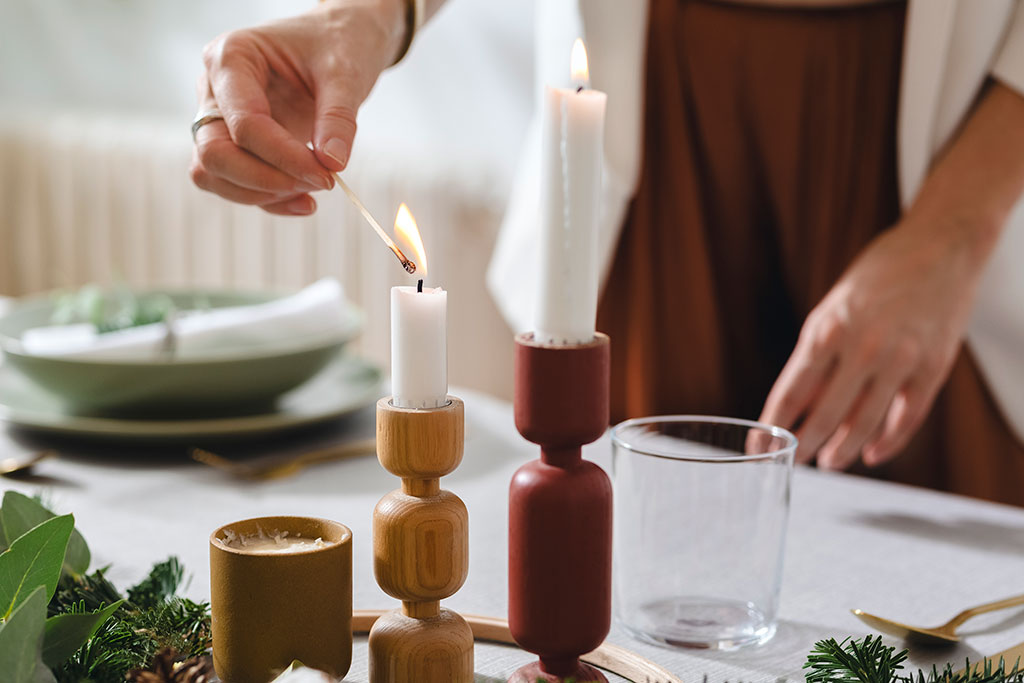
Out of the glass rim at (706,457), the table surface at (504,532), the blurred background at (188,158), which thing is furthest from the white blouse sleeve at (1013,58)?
the blurred background at (188,158)

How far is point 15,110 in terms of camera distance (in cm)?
283

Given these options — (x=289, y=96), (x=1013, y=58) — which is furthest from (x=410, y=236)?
(x=1013, y=58)

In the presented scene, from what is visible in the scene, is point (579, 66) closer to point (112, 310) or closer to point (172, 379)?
point (172, 379)

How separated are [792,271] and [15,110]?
2.38 meters

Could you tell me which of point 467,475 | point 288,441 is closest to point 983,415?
point 467,475

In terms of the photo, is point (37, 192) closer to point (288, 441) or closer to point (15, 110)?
point (15, 110)

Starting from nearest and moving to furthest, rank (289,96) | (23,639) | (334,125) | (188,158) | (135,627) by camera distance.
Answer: (23,639)
(135,627)
(334,125)
(289,96)
(188,158)

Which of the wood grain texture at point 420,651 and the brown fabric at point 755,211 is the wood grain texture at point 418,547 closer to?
the wood grain texture at point 420,651

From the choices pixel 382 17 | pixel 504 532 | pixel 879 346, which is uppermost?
pixel 382 17

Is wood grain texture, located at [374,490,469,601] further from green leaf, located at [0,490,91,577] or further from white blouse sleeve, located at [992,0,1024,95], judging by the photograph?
white blouse sleeve, located at [992,0,1024,95]

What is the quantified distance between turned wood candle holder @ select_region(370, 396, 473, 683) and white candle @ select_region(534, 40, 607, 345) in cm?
6

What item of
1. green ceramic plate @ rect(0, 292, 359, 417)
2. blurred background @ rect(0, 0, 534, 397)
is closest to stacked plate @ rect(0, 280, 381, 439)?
green ceramic plate @ rect(0, 292, 359, 417)

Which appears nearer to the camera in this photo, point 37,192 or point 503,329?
point 503,329

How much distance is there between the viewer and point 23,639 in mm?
356
